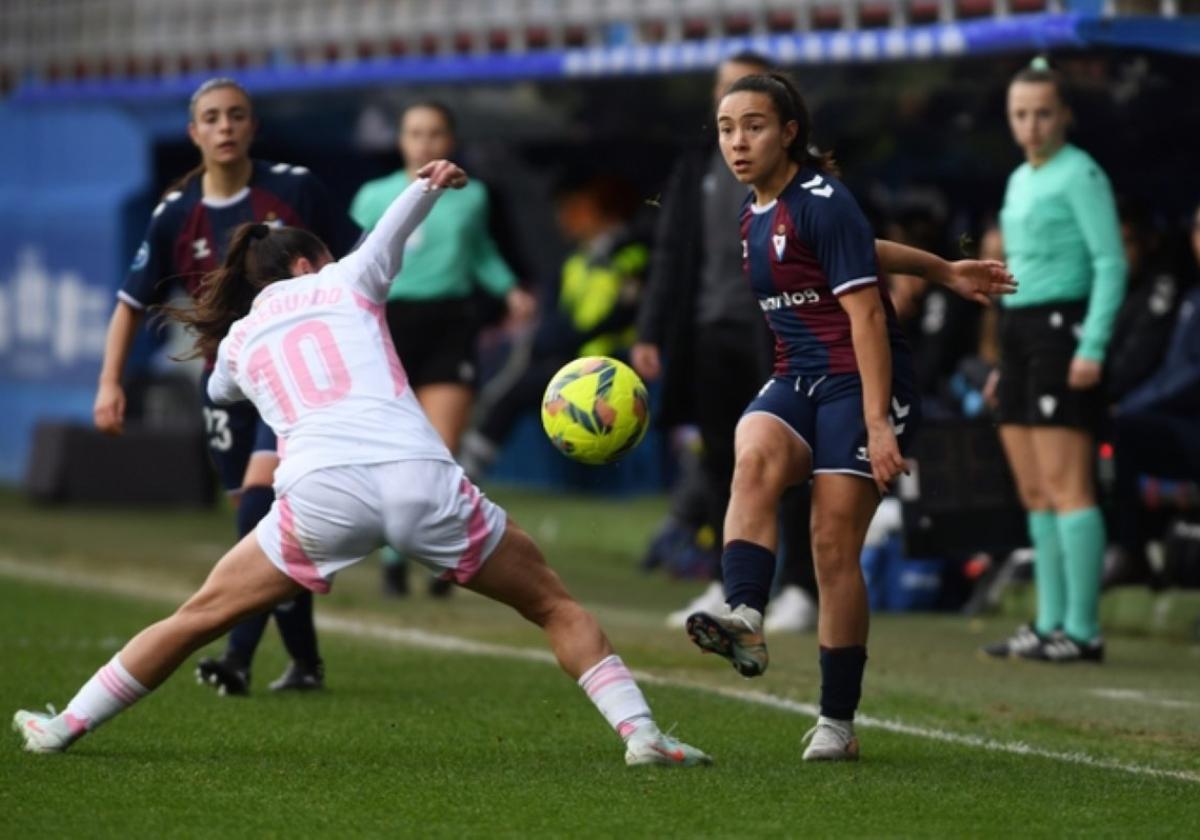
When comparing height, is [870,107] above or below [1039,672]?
above

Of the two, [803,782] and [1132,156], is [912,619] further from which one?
[803,782]

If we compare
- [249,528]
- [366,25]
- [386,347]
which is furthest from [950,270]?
[366,25]

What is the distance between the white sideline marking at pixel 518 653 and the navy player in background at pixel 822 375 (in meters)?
0.74

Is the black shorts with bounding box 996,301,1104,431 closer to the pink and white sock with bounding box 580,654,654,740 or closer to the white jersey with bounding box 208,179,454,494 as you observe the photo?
the pink and white sock with bounding box 580,654,654,740

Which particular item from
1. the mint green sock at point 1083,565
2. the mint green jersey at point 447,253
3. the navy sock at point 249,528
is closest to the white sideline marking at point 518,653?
the navy sock at point 249,528

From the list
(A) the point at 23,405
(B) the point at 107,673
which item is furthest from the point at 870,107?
(A) the point at 23,405

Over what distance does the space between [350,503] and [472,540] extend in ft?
1.12

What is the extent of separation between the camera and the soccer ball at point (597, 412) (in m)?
7.38

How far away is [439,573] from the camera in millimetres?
6844

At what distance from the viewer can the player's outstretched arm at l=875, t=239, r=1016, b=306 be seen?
723 centimetres

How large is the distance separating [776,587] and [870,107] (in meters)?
2.97

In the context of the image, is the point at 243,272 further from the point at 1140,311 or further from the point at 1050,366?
the point at 1140,311

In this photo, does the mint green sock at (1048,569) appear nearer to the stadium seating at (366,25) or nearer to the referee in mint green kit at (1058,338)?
the referee in mint green kit at (1058,338)

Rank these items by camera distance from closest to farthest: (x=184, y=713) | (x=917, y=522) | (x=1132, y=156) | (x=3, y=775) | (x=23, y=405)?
(x=3, y=775)
(x=184, y=713)
(x=917, y=522)
(x=1132, y=156)
(x=23, y=405)
